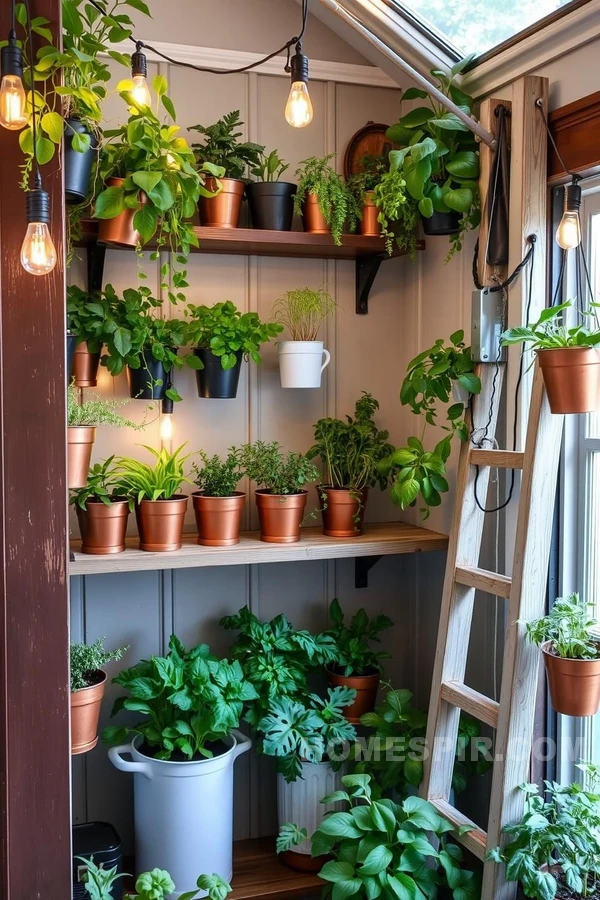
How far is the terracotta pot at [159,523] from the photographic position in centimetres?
240

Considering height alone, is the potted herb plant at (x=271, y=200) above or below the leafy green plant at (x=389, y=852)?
above

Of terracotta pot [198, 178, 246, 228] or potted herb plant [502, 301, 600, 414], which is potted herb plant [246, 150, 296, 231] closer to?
terracotta pot [198, 178, 246, 228]

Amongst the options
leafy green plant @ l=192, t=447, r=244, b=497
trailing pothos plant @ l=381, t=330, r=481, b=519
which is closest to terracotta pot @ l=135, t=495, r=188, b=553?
leafy green plant @ l=192, t=447, r=244, b=497

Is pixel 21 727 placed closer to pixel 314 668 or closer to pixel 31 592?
pixel 31 592

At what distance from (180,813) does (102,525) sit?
83 cm

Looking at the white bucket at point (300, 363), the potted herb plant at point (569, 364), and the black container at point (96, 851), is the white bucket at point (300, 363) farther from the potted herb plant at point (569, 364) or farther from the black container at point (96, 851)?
the black container at point (96, 851)

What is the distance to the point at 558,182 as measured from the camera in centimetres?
222

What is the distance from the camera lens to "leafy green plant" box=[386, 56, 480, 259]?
232cm

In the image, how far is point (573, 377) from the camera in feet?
6.09

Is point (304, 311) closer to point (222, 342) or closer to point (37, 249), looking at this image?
point (222, 342)

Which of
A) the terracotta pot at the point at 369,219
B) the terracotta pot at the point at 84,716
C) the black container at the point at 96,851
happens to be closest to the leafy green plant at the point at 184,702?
the terracotta pot at the point at 84,716

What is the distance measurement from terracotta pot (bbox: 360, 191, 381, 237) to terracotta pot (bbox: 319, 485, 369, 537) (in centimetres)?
82

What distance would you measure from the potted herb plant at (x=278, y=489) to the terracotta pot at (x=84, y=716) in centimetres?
66

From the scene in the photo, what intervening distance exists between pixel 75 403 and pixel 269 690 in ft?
3.27
